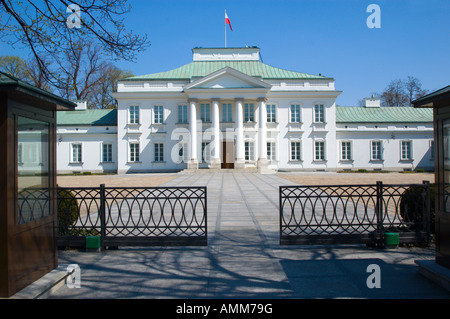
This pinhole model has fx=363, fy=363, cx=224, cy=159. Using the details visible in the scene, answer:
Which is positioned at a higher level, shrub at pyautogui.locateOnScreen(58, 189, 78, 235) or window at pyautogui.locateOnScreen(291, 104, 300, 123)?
window at pyautogui.locateOnScreen(291, 104, 300, 123)

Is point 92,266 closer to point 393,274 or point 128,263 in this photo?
point 128,263

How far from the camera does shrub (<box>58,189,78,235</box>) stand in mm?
7004

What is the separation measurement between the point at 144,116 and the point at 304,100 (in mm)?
16731

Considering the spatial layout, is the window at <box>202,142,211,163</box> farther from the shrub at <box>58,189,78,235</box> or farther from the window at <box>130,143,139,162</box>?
the shrub at <box>58,189,78,235</box>

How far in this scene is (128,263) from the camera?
5.89m

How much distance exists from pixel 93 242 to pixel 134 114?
32526 millimetres

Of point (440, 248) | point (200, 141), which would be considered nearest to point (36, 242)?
point (440, 248)

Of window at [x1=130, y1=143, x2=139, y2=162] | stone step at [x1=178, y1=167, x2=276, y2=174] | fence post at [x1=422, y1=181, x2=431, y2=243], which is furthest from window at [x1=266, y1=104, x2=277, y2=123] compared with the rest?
fence post at [x1=422, y1=181, x2=431, y2=243]

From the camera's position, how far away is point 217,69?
40312 mm

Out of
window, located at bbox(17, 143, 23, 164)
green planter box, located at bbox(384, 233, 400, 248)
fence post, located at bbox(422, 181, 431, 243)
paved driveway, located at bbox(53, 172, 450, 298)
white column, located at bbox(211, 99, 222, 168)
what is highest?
white column, located at bbox(211, 99, 222, 168)

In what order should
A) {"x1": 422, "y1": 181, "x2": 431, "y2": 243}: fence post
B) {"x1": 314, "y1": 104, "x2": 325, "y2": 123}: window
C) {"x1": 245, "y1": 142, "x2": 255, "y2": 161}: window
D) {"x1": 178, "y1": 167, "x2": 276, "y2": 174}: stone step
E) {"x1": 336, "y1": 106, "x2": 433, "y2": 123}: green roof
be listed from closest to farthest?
1. {"x1": 422, "y1": 181, "x2": 431, "y2": 243}: fence post
2. {"x1": 178, "y1": 167, "x2": 276, "y2": 174}: stone step
3. {"x1": 245, "y1": 142, "x2": 255, "y2": 161}: window
4. {"x1": 314, "y1": 104, "x2": 325, "y2": 123}: window
5. {"x1": 336, "y1": 106, "x2": 433, "y2": 123}: green roof

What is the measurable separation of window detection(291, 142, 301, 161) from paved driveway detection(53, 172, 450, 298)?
30.8 m

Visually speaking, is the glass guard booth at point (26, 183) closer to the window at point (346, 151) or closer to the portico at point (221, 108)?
the portico at point (221, 108)

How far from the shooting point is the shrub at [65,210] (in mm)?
7004
